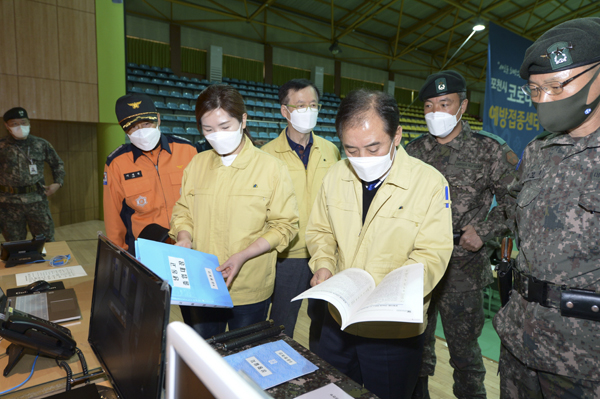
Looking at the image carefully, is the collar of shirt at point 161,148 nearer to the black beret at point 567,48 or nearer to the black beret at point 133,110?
the black beret at point 133,110

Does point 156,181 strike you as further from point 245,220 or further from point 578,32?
point 578,32

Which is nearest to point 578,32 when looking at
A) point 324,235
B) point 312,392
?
point 324,235

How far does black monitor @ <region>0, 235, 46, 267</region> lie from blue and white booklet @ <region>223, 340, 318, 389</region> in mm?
1730

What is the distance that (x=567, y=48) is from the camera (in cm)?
100

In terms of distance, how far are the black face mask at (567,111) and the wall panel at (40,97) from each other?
21.9ft

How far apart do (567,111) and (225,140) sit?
1176 millimetres

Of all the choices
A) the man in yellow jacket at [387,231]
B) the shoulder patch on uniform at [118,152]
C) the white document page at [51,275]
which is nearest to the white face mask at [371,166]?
the man in yellow jacket at [387,231]

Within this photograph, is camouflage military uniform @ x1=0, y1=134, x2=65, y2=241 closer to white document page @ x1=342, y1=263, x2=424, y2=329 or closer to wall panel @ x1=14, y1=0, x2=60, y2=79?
wall panel @ x1=14, y1=0, x2=60, y2=79

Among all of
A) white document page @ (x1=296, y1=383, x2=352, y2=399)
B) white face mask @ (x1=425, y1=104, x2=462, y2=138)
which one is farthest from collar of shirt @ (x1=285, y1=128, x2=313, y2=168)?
white document page @ (x1=296, y1=383, x2=352, y2=399)

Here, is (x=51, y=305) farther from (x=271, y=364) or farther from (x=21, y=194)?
(x=21, y=194)

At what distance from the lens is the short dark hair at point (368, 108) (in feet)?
3.75

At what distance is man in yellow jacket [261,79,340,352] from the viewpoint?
1925 mm

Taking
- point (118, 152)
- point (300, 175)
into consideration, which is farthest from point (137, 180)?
point (300, 175)

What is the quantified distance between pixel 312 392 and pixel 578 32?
4.01 ft
